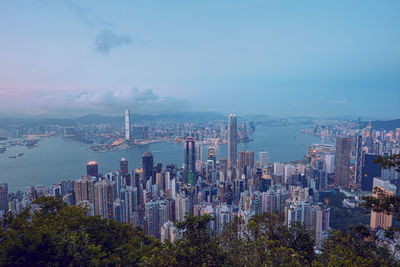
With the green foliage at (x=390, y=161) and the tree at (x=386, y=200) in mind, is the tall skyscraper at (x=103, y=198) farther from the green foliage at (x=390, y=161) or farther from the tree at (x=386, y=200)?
the green foliage at (x=390, y=161)

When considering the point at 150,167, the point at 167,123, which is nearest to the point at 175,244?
the point at 150,167

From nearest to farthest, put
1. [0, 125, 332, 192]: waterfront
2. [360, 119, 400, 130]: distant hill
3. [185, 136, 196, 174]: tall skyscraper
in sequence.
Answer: [0, 125, 332, 192]: waterfront, [185, 136, 196, 174]: tall skyscraper, [360, 119, 400, 130]: distant hill

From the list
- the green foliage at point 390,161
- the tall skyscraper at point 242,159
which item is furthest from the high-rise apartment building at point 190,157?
the green foliage at point 390,161

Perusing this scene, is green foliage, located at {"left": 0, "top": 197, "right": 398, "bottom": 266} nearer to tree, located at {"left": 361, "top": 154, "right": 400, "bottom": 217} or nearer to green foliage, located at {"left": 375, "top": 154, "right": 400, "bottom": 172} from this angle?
tree, located at {"left": 361, "top": 154, "right": 400, "bottom": 217}

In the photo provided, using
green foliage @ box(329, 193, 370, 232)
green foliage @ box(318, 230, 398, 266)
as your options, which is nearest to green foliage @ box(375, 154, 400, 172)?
green foliage @ box(318, 230, 398, 266)

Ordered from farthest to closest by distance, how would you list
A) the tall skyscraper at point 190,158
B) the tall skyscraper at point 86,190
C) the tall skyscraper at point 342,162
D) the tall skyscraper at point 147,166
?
1. the tall skyscraper at point 190,158
2. the tall skyscraper at point 342,162
3. the tall skyscraper at point 147,166
4. the tall skyscraper at point 86,190

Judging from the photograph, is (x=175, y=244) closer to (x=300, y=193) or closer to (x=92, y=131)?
(x=300, y=193)

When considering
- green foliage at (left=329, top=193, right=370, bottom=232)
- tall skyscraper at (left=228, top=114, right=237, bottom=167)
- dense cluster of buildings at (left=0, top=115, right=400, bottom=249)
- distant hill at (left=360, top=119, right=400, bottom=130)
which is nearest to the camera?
dense cluster of buildings at (left=0, top=115, right=400, bottom=249)

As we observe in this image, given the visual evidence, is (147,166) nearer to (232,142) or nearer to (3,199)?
(3,199)
